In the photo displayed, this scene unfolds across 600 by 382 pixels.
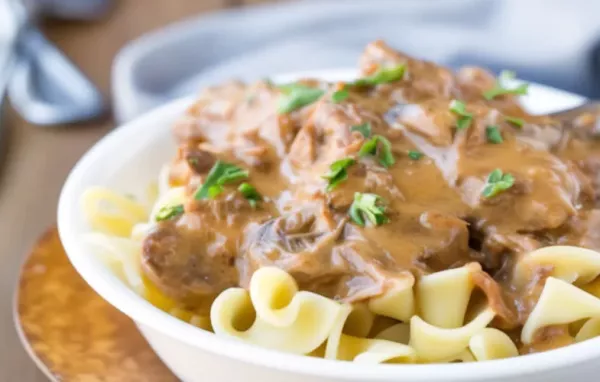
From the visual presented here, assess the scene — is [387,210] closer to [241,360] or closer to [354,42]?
[241,360]

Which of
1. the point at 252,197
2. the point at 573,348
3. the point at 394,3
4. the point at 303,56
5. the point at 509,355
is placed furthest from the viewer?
the point at 394,3

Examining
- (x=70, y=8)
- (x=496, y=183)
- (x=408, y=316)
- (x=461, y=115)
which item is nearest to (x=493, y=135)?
(x=461, y=115)

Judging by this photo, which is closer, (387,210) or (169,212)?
(387,210)

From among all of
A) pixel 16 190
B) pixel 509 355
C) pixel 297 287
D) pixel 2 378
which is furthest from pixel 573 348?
pixel 16 190

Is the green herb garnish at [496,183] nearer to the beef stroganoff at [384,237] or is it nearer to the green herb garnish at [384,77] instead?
the beef stroganoff at [384,237]

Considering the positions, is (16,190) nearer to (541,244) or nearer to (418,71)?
(418,71)

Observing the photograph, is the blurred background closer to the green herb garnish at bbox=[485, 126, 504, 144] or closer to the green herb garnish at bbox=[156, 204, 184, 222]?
the green herb garnish at bbox=[156, 204, 184, 222]

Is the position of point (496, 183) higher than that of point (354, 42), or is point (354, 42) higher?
point (496, 183)
